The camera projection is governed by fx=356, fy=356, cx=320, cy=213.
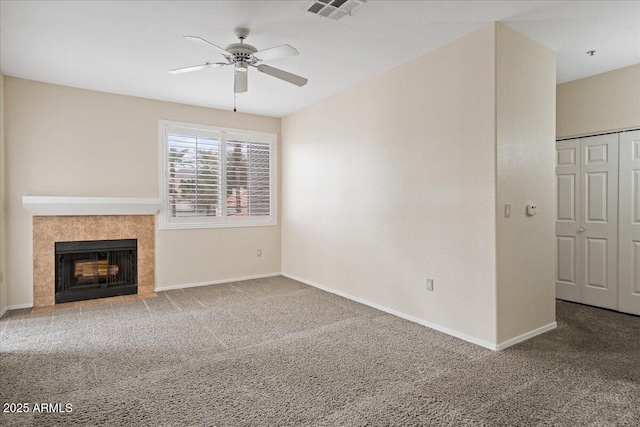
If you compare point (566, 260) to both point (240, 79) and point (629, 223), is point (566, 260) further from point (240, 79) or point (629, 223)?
point (240, 79)

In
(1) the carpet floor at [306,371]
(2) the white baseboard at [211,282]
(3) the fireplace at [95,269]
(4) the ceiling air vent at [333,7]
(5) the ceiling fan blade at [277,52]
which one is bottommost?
(1) the carpet floor at [306,371]

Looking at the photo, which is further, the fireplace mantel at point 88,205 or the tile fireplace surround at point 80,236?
the tile fireplace surround at point 80,236

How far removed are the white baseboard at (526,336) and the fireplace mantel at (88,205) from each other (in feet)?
14.9

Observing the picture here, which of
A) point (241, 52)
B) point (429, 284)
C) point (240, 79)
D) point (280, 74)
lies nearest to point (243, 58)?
point (241, 52)

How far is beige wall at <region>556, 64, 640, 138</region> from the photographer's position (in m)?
3.91

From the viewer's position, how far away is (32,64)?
12.6 ft

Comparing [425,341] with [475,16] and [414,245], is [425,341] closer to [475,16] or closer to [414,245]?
[414,245]

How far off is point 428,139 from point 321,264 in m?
2.54

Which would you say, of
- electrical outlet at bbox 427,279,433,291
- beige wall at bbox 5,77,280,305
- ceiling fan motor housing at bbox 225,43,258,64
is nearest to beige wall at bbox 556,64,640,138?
electrical outlet at bbox 427,279,433,291

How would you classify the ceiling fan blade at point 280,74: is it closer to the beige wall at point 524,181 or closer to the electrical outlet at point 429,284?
the beige wall at point 524,181

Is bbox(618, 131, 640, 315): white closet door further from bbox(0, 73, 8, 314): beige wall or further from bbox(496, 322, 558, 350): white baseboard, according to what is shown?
bbox(0, 73, 8, 314): beige wall

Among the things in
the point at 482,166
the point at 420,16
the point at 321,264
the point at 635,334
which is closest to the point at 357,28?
the point at 420,16

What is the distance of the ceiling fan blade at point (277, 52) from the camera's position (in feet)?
9.29

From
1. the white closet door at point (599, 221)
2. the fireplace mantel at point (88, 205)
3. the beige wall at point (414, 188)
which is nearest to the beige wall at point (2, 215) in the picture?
the fireplace mantel at point (88, 205)
